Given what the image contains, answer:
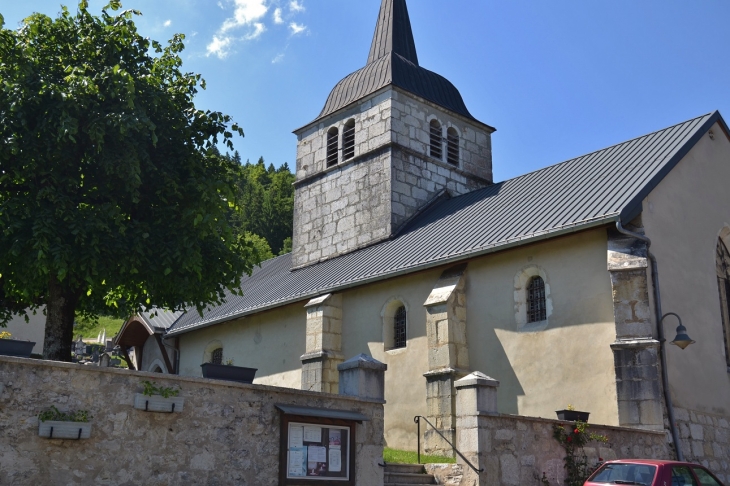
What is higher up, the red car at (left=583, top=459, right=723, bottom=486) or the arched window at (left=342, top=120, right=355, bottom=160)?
the arched window at (left=342, top=120, right=355, bottom=160)

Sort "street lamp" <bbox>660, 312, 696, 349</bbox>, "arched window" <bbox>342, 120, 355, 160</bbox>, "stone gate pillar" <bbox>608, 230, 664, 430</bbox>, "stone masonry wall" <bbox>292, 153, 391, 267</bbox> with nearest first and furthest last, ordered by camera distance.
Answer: "street lamp" <bbox>660, 312, 696, 349</bbox> < "stone gate pillar" <bbox>608, 230, 664, 430</bbox> < "stone masonry wall" <bbox>292, 153, 391, 267</bbox> < "arched window" <bbox>342, 120, 355, 160</bbox>

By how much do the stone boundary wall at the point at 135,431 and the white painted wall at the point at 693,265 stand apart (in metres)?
8.45

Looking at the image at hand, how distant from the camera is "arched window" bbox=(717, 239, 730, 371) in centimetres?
1828

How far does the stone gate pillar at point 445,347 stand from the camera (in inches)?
683

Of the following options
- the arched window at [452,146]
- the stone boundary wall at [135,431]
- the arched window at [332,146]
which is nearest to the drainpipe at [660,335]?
the stone boundary wall at [135,431]

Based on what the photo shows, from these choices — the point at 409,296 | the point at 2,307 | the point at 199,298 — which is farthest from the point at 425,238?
the point at 2,307

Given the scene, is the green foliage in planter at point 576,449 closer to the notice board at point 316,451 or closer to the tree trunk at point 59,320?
the notice board at point 316,451

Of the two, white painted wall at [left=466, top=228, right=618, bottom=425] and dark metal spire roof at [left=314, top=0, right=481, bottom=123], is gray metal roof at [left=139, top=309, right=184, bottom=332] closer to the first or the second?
dark metal spire roof at [left=314, top=0, right=481, bottom=123]

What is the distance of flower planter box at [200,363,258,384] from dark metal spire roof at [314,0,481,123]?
1703 centimetres

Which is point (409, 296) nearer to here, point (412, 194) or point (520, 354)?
point (520, 354)

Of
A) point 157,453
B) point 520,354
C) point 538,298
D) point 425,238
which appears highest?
point 425,238

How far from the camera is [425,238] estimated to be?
2178cm

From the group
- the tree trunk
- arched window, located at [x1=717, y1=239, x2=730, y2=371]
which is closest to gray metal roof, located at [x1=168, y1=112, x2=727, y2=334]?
arched window, located at [x1=717, y1=239, x2=730, y2=371]

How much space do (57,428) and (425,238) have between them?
1426 cm
